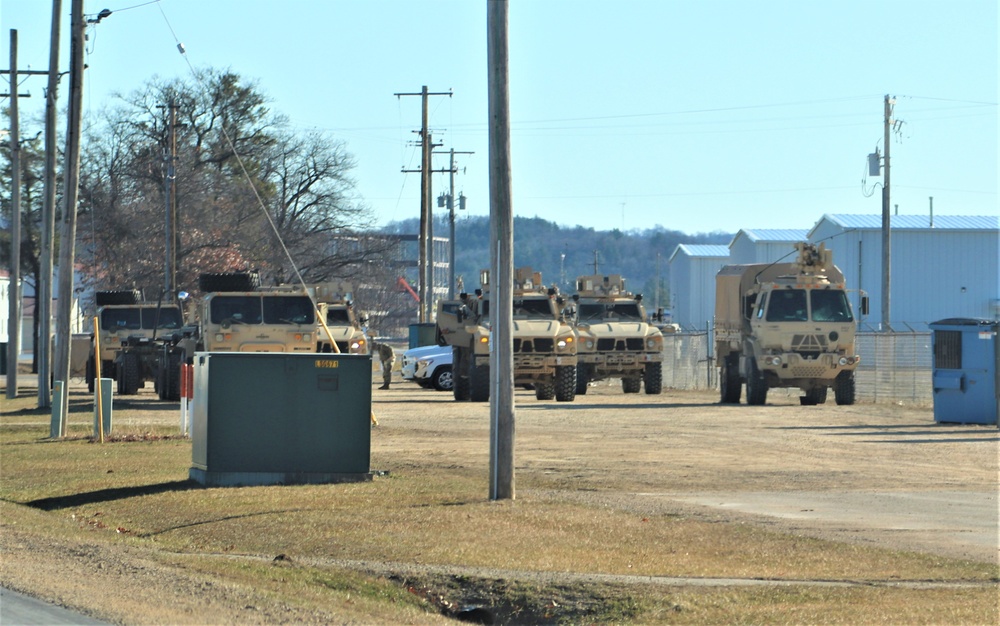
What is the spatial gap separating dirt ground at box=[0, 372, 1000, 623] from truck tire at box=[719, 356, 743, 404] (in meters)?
2.33

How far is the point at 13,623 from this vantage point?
801 centimetres

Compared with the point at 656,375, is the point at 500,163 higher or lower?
higher

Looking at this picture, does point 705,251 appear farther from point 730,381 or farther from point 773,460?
point 773,460

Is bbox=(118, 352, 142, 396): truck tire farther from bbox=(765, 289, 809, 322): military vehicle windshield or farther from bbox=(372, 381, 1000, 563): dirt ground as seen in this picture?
bbox=(765, 289, 809, 322): military vehicle windshield

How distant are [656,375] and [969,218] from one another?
4666 centimetres

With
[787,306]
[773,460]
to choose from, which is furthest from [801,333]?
[773,460]

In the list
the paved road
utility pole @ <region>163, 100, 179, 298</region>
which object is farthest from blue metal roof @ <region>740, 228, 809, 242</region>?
the paved road

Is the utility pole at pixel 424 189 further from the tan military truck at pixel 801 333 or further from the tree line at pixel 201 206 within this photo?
the tan military truck at pixel 801 333

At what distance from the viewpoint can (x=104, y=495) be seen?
14.8 meters

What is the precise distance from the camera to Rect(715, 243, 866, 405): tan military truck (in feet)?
102

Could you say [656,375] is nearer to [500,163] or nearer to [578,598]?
[500,163]

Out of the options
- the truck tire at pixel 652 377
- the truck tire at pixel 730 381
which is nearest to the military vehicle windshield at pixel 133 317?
the truck tire at pixel 652 377

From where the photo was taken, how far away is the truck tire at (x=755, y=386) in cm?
3162

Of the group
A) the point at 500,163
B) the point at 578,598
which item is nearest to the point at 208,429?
the point at 500,163
